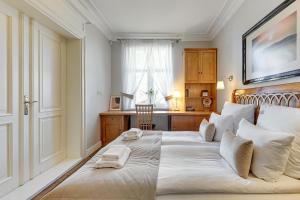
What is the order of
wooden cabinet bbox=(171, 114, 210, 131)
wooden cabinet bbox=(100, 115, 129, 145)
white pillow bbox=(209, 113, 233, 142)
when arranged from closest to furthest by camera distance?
1. white pillow bbox=(209, 113, 233, 142)
2. wooden cabinet bbox=(171, 114, 210, 131)
3. wooden cabinet bbox=(100, 115, 129, 145)

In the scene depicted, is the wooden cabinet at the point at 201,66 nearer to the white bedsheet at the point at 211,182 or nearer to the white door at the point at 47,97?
the white door at the point at 47,97

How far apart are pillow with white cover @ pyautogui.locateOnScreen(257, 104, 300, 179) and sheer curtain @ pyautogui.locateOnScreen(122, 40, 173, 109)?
3559 millimetres

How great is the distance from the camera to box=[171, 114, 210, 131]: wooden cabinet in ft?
15.0

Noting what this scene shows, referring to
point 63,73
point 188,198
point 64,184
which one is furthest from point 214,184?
point 63,73

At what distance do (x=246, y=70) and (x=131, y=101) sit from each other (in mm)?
2983

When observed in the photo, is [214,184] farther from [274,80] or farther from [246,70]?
[246,70]

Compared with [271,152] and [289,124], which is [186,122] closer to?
[289,124]

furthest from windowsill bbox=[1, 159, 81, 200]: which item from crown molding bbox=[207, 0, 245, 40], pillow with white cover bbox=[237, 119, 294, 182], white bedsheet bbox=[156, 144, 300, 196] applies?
crown molding bbox=[207, 0, 245, 40]

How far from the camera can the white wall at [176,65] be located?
17.8ft

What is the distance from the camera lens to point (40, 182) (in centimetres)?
263

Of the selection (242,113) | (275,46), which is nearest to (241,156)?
(242,113)

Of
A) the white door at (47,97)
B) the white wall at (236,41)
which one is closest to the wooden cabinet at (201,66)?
the white wall at (236,41)

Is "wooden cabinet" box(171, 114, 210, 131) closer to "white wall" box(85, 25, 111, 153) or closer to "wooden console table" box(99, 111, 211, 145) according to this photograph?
"wooden console table" box(99, 111, 211, 145)

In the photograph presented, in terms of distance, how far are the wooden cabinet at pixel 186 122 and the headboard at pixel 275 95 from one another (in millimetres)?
1572
